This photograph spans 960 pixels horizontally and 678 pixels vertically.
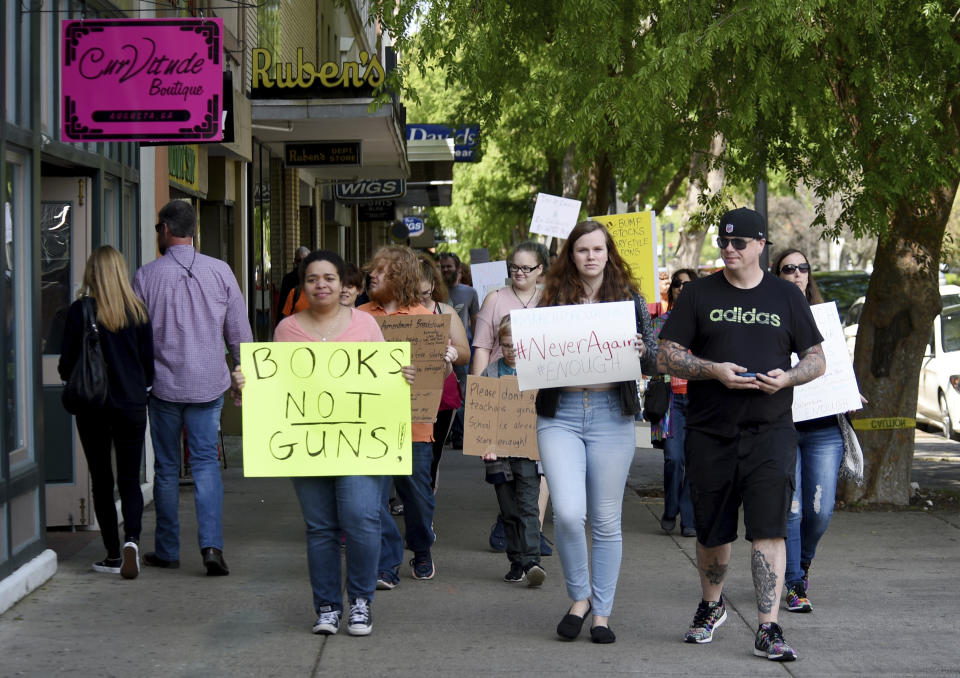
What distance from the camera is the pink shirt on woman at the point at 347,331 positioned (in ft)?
21.1

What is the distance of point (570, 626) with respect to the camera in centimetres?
636

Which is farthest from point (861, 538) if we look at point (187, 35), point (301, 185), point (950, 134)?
point (301, 185)

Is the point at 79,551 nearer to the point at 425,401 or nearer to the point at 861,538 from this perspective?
the point at 425,401

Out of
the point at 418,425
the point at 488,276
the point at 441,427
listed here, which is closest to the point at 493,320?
the point at 418,425

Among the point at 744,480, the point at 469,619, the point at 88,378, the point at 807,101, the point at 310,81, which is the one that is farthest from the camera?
the point at 310,81

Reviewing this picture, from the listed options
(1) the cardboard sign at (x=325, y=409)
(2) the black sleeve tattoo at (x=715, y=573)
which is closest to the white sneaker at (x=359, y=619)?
(1) the cardboard sign at (x=325, y=409)

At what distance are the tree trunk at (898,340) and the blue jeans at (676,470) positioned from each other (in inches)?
66.9

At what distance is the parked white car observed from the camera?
1645cm

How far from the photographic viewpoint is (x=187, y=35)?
886cm

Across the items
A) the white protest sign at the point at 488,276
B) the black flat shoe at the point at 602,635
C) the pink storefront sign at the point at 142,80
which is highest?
the pink storefront sign at the point at 142,80

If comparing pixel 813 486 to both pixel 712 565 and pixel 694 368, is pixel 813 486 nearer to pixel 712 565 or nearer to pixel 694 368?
pixel 712 565

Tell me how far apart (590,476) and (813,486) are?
4.43 ft

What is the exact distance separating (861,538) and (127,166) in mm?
5646

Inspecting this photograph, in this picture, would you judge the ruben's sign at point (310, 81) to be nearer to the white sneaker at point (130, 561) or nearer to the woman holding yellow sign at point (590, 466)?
the white sneaker at point (130, 561)
